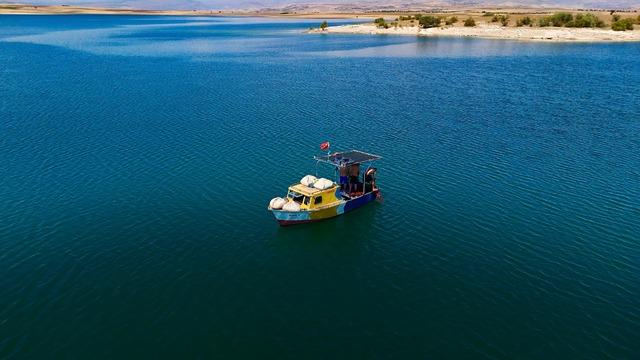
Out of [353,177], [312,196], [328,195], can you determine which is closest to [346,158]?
[353,177]

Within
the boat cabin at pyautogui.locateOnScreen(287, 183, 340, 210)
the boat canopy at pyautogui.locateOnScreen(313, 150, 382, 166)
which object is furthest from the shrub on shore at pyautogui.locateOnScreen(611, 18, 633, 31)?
the boat cabin at pyautogui.locateOnScreen(287, 183, 340, 210)

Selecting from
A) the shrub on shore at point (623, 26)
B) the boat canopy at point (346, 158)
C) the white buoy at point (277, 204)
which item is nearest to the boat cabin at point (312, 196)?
the white buoy at point (277, 204)

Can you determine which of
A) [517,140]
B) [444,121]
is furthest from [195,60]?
[517,140]

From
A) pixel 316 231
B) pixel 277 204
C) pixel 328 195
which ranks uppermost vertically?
pixel 277 204

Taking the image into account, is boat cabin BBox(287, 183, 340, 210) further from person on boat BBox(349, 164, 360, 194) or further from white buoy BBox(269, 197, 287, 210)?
person on boat BBox(349, 164, 360, 194)

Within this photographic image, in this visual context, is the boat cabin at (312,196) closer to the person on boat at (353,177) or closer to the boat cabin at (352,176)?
the boat cabin at (352,176)

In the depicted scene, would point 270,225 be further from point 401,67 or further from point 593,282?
point 401,67

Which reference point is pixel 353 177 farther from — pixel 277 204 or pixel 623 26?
pixel 623 26
